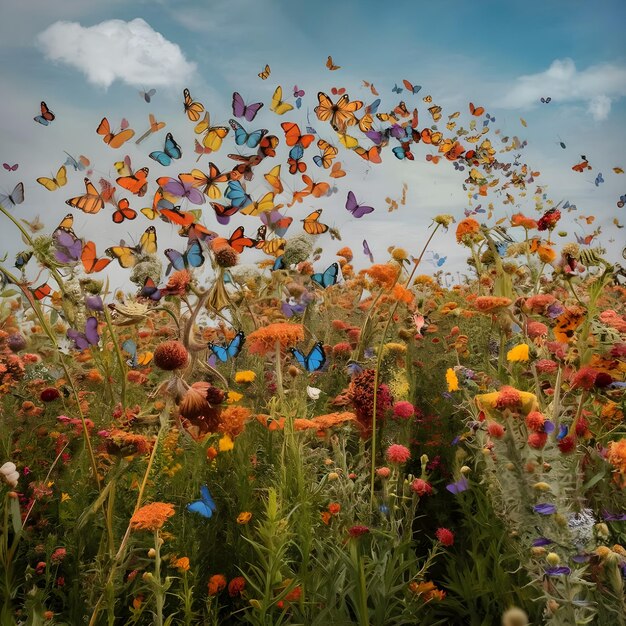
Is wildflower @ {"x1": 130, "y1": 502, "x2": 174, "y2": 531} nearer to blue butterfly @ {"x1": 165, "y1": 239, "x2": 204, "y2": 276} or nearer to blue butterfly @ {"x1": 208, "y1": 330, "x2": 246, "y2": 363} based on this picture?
blue butterfly @ {"x1": 165, "y1": 239, "x2": 204, "y2": 276}

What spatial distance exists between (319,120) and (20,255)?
336 centimetres

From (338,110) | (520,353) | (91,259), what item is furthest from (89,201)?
(520,353)

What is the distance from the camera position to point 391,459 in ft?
7.15

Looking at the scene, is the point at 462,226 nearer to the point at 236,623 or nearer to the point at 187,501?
the point at 187,501

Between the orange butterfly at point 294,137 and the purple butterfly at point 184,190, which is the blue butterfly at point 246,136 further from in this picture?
the purple butterfly at point 184,190

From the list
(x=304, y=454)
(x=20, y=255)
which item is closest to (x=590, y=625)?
(x=304, y=454)

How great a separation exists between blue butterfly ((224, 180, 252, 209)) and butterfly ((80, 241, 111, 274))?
2.99 feet

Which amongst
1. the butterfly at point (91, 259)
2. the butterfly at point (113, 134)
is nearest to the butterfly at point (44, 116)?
the butterfly at point (113, 134)

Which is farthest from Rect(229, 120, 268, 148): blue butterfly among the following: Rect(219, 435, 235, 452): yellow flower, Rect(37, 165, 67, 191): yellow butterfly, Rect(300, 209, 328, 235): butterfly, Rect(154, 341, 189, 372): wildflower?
Rect(154, 341, 189, 372): wildflower

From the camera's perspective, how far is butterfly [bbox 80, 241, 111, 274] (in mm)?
3152

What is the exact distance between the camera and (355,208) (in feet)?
14.9

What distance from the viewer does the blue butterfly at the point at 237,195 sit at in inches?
146

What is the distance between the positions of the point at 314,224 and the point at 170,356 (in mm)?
3260

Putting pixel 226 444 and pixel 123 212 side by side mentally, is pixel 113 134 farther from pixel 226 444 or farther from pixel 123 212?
pixel 226 444
